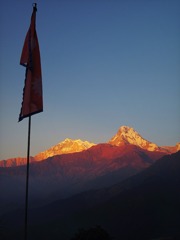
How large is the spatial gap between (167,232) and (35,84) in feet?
461

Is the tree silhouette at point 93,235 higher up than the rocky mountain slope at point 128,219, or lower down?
higher up

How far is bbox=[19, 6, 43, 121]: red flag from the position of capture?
1820cm

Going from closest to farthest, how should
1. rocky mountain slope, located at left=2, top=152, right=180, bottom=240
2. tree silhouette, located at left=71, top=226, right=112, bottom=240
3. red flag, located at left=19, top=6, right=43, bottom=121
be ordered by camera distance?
red flag, located at left=19, top=6, right=43, bottom=121 → tree silhouette, located at left=71, top=226, right=112, bottom=240 → rocky mountain slope, located at left=2, top=152, right=180, bottom=240

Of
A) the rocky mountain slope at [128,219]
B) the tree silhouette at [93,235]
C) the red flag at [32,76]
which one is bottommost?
the rocky mountain slope at [128,219]

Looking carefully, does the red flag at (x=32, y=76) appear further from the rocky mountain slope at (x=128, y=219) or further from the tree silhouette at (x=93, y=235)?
the rocky mountain slope at (x=128, y=219)

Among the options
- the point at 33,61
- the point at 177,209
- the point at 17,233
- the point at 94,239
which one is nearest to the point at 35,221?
the point at 17,233

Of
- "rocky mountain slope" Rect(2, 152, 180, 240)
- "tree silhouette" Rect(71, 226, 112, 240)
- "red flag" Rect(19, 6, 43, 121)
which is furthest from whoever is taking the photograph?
"rocky mountain slope" Rect(2, 152, 180, 240)

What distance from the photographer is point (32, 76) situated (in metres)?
18.5

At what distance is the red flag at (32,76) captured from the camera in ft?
59.7

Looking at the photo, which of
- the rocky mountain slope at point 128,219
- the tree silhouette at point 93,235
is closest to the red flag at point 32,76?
the tree silhouette at point 93,235

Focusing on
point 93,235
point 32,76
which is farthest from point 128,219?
point 32,76

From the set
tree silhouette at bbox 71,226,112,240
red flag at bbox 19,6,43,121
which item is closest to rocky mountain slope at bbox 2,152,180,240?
tree silhouette at bbox 71,226,112,240

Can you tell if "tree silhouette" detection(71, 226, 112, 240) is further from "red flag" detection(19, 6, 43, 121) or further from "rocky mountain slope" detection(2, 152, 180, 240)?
"rocky mountain slope" detection(2, 152, 180, 240)

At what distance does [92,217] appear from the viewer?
180 m
